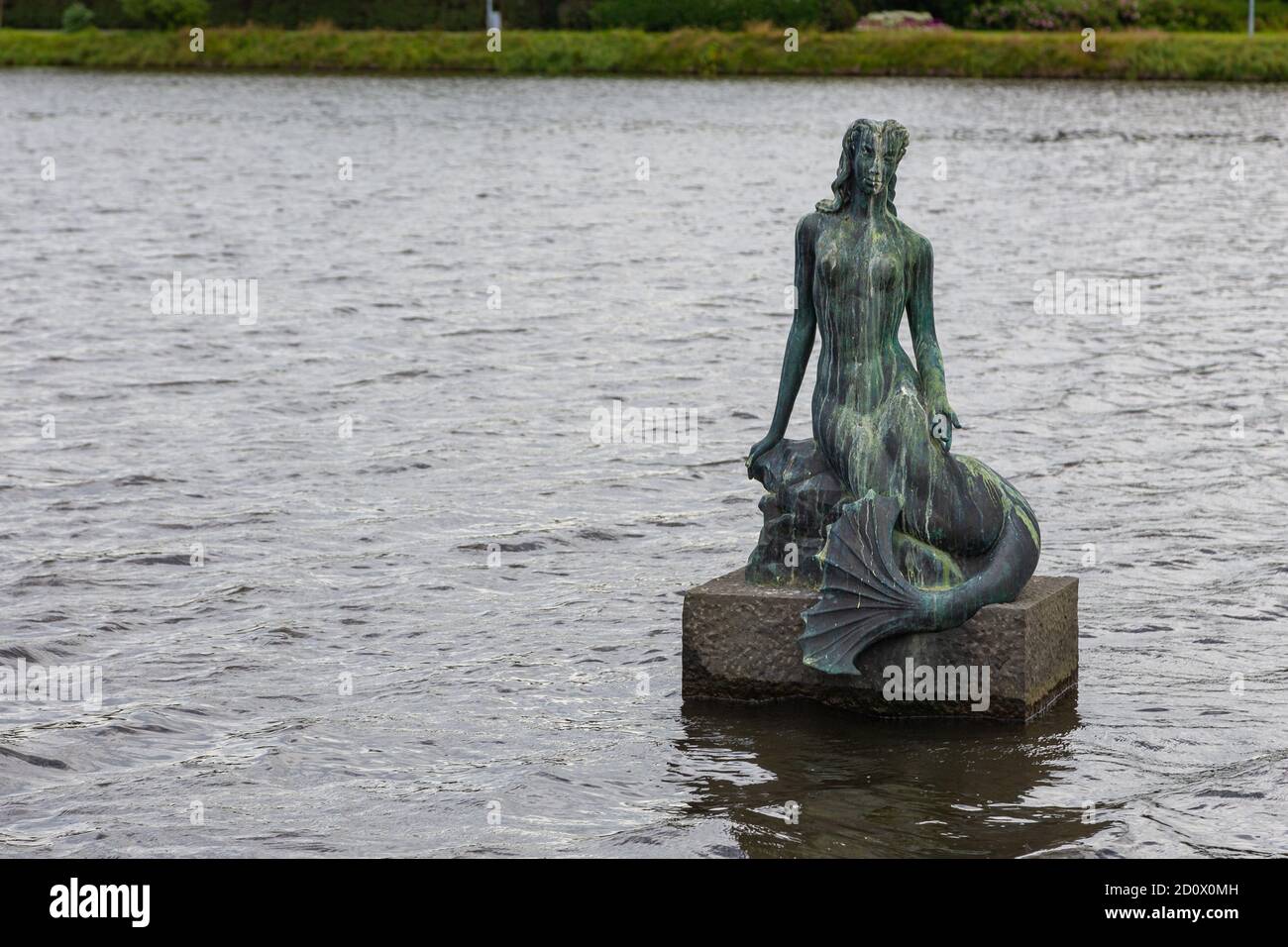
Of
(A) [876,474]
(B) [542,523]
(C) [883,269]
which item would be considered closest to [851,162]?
(C) [883,269]

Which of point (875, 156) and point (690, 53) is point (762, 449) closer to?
point (875, 156)

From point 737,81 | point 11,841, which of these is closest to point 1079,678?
point 11,841

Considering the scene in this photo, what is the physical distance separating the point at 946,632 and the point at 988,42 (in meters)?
64.5

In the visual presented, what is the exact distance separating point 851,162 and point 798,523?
158 centimetres

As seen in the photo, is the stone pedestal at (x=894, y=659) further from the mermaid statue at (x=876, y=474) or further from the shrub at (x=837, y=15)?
the shrub at (x=837, y=15)

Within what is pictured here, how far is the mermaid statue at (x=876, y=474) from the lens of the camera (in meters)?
8.60

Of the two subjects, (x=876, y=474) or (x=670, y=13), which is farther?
(x=670, y=13)

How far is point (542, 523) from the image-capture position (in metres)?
13.2

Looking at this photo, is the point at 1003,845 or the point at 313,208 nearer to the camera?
the point at 1003,845

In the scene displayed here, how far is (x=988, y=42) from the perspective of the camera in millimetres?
70375

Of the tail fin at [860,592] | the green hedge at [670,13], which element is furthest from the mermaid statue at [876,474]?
the green hedge at [670,13]

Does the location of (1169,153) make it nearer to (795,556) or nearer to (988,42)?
(988,42)

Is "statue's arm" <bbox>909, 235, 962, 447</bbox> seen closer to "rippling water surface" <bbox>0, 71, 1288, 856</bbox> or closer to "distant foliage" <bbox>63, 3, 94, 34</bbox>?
"rippling water surface" <bbox>0, 71, 1288, 856</bbox>
